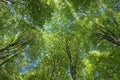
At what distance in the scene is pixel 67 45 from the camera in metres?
15.3

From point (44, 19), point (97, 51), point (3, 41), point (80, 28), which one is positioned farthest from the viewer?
point (97, 51)

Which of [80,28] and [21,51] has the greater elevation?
[80,28]

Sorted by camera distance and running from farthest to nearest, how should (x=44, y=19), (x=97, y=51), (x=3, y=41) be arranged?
(x=97, y=51) < (x=3, y=41) < (x=44, y=19)

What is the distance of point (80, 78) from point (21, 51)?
15.8 ft

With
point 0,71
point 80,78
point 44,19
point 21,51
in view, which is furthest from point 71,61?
point 44,19

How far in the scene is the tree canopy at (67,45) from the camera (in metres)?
12.8

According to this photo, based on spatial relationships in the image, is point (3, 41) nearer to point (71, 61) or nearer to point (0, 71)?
point (0, 71)

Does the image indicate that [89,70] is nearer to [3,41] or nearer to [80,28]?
[80,28]

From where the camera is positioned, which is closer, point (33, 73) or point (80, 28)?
point (80, 28)

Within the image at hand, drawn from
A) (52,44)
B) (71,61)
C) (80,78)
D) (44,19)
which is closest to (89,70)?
(80,78)

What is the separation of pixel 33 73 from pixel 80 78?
144 inches

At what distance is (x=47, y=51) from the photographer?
15.8m

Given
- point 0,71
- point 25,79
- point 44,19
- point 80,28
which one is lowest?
point 25,79

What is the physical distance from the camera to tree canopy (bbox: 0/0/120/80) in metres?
12.8
